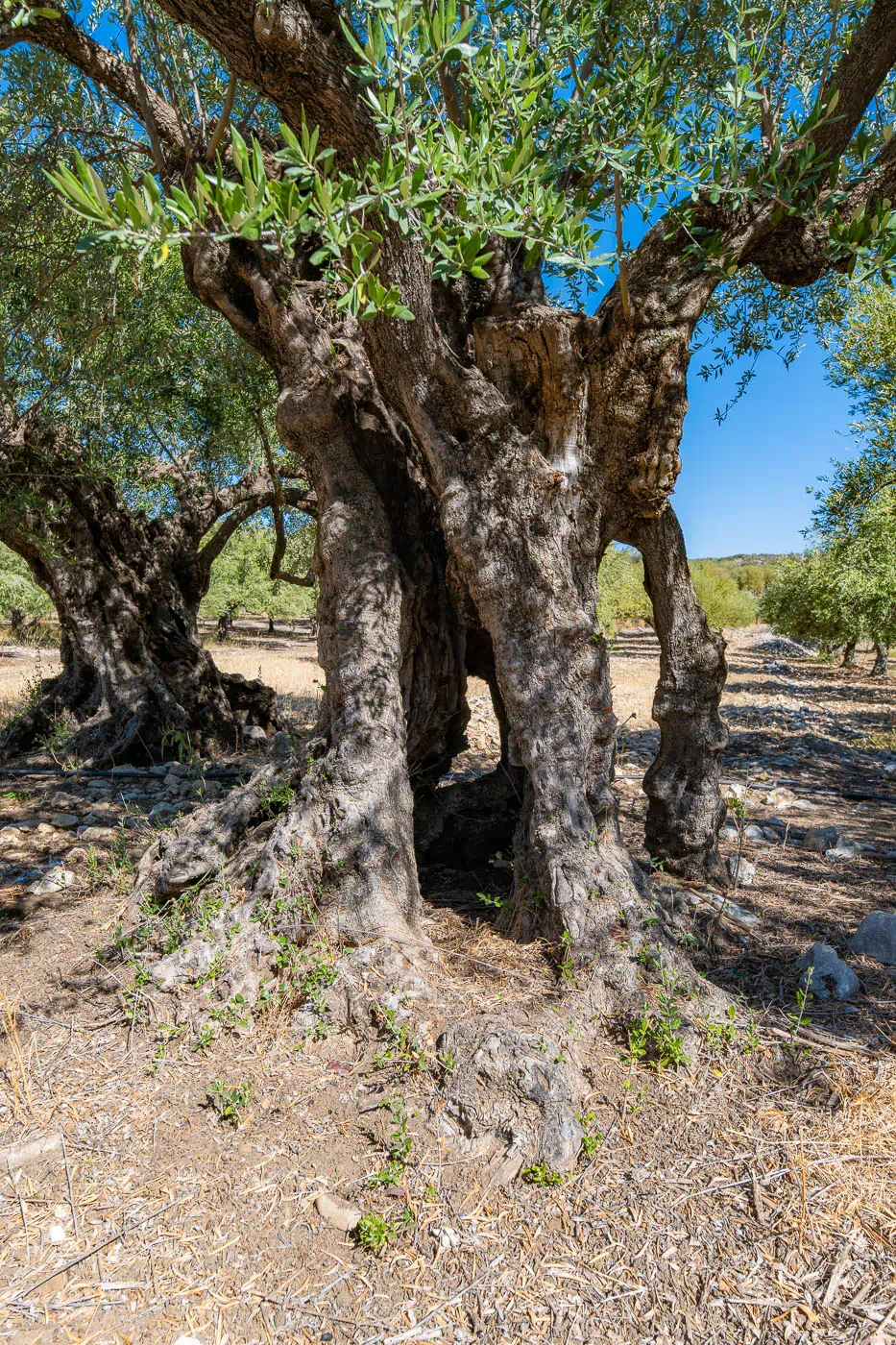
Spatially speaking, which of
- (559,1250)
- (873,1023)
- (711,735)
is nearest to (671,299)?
(711,735)

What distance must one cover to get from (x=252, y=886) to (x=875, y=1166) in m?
2.96

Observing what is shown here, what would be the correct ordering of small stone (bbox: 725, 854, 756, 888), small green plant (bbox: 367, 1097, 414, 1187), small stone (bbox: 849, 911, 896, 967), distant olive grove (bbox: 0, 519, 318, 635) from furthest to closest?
distant olive grove (bbox: 0, 519, 318, 635), small stone (bbox: 725, 854, 756, 888), small stone (bbox: 849, 911, 896, 967), small green plant (bbox: 367, 1097, 414, 1187)

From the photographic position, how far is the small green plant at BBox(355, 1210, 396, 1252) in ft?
7.69

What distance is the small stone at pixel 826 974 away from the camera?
3734 millimetres

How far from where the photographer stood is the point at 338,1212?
2457 millimetres

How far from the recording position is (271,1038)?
3.23 m

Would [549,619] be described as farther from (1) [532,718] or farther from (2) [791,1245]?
(2) [791,1245]

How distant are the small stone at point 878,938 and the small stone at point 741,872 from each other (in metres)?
1.02

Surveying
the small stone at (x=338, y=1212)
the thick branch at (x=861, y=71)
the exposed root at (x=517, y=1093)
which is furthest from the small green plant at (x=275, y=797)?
the thick branch at (x=861, y=71)

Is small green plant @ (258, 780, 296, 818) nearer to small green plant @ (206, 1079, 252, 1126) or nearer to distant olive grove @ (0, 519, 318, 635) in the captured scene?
small green plant @ (206, 1079, 252, 1126)

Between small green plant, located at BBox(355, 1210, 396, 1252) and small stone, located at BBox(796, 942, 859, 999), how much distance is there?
2.40 metres

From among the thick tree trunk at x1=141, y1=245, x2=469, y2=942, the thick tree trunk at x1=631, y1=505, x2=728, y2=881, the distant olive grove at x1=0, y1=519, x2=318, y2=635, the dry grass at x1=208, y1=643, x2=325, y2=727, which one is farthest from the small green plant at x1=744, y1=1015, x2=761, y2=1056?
the distant olive grove at x1=0, y1=519, x2=318, y2=635

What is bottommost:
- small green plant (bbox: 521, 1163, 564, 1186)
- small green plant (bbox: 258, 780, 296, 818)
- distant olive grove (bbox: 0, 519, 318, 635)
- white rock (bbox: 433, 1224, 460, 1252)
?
white rock (bbox: 433, 1224, 460, 1252)

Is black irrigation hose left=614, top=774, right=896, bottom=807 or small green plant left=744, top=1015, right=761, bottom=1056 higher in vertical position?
small green plant left=744, top=1015, right=761, bottom=1056
